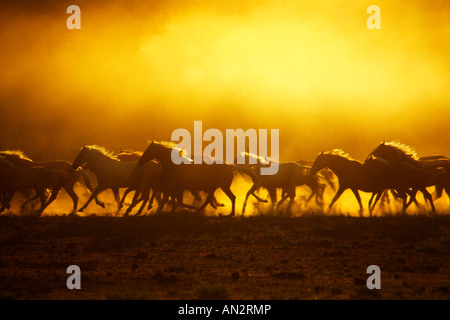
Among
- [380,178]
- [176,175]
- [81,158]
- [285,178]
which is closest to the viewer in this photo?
[176,175]

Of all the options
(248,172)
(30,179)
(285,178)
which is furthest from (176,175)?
(285,178)

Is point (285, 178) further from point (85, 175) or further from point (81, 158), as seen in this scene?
point (81, 158)

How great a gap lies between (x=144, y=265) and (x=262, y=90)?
8420cm

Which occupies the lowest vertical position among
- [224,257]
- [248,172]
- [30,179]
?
[224,257]

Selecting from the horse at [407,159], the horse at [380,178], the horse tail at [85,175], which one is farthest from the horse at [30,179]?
the horse at [407,159]

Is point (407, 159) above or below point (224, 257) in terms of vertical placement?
above

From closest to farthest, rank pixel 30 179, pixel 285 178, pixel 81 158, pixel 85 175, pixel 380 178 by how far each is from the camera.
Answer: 1. pixel 30 179
2. pixel 380 178
3. pixel 81 158
4. pixel 85 175
5. pixel 285 178

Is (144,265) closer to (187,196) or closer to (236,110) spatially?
(187,196)

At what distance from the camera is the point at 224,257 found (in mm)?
13977

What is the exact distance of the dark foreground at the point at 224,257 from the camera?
11.2 m

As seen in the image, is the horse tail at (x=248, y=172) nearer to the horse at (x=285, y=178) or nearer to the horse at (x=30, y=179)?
the horse at (x=285, y=178)

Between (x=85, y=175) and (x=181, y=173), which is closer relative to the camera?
(x=181, y=173)

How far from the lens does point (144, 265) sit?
13.1 metres
